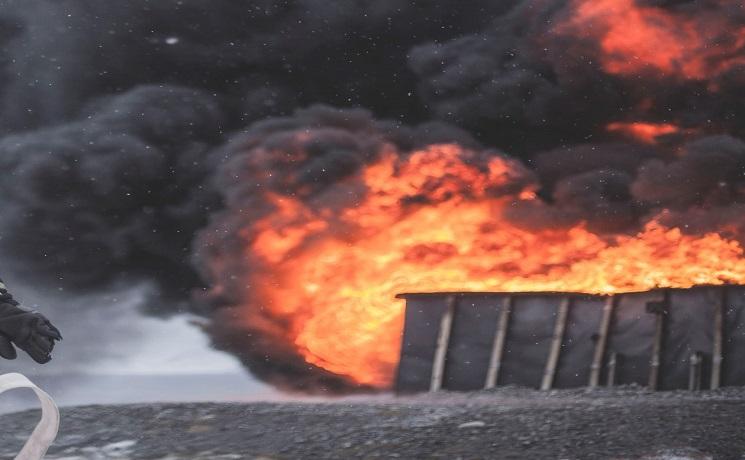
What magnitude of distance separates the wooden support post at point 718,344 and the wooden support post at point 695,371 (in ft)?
0.71

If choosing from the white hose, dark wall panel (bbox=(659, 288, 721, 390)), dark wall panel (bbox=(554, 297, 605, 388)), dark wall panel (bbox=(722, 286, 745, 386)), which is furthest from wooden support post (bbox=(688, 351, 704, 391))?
the white hose

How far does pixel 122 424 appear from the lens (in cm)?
1009

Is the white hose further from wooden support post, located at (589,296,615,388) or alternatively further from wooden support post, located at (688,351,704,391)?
wooden support post, located at (688,351,704,391)

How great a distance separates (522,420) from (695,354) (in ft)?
20.6

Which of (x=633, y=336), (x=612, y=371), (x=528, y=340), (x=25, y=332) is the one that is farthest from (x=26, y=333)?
(x=633, y=336)

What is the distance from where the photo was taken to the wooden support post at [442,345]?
577 inches

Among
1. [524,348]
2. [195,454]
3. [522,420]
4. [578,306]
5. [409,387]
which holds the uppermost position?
[578,306]

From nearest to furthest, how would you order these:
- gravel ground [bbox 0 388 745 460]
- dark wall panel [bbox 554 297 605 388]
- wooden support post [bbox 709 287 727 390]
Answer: gravel ground [bbox 0 388 745 460]
wooden support post [bbox 709 287 727 390]
dark wall panel [bbox 554 297 605 388]

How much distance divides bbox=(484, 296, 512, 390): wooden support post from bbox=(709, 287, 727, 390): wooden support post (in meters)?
3.65

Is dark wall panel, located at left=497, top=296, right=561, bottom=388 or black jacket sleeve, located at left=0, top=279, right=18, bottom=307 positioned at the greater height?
dark wall panel, located at left=497, top=296, right=561, bottom=388

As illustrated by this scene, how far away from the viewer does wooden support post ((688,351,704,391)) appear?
45.2 feet

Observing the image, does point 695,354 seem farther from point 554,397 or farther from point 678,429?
point 678,429

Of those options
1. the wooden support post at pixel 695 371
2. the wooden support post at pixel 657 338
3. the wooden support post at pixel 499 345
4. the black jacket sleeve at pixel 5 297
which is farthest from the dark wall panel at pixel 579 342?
the black jacket sleeve at pixel 5 297

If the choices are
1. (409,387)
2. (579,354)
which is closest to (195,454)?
(409,387)
